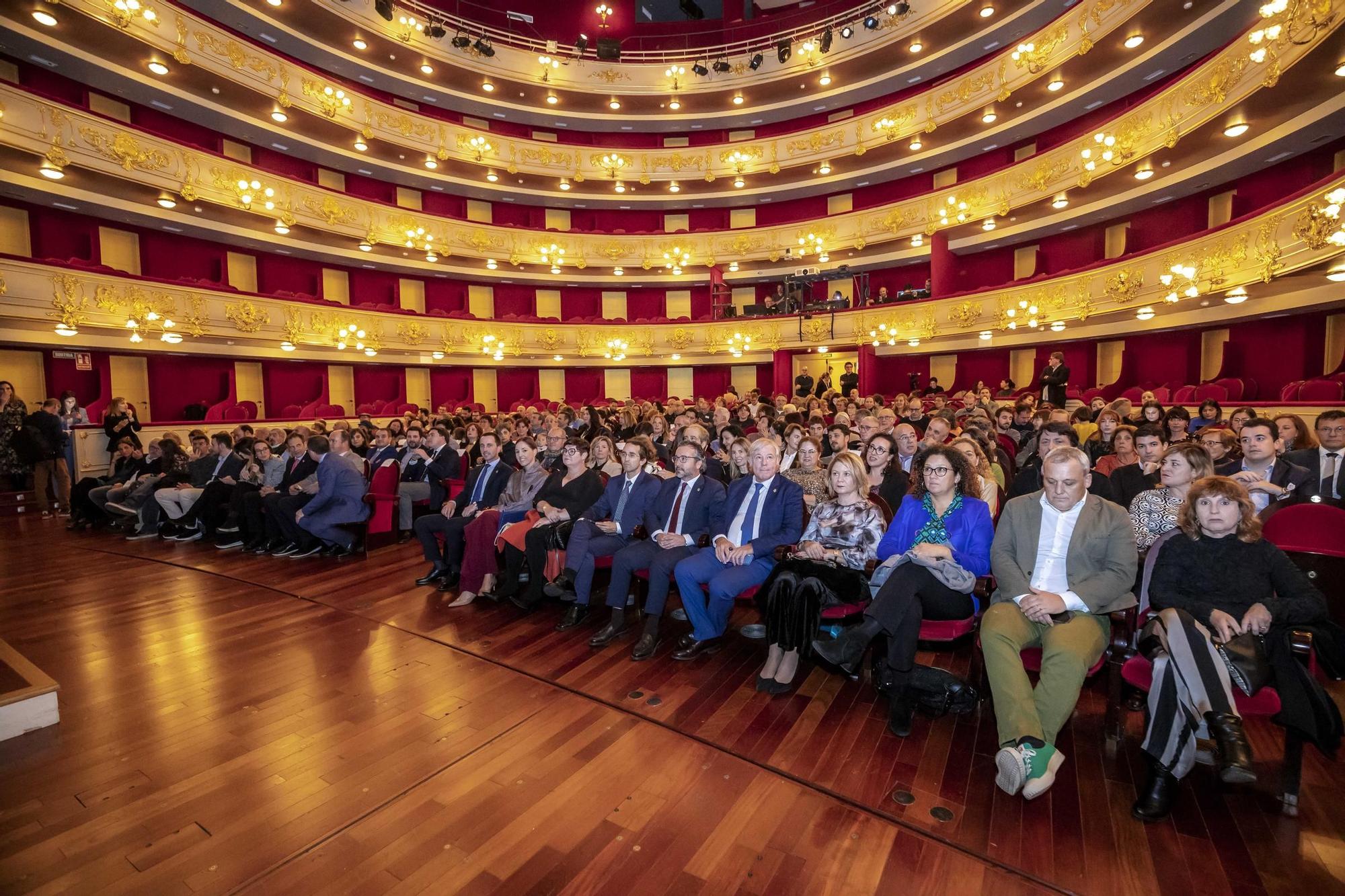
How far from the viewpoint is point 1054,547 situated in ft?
8.82

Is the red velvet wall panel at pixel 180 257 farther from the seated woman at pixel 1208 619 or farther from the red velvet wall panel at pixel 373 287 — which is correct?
the seated woman at pixel 1208 619

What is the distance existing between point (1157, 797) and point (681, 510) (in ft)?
8.58

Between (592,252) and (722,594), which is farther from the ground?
(592,252)

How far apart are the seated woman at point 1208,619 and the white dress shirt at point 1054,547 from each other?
0.32 metres

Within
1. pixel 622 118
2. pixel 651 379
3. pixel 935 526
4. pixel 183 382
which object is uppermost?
pixel 622 118

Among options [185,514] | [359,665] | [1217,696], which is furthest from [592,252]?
[1217,696]

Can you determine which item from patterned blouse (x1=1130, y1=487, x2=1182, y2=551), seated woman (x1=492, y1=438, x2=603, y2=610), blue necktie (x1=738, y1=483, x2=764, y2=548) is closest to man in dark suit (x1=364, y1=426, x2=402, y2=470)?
seated woman (x1=492, y1=438, x2=603, y2=610)

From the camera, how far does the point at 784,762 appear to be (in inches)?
96.9

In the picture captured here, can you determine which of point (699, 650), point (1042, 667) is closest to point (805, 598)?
point (699, 650)

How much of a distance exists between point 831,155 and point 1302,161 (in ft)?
34.8

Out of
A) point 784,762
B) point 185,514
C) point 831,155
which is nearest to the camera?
point 784,762

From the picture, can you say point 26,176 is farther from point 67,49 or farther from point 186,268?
point 186,268

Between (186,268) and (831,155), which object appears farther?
(831,155)

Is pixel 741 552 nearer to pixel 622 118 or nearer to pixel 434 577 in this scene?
pixel 434 577
